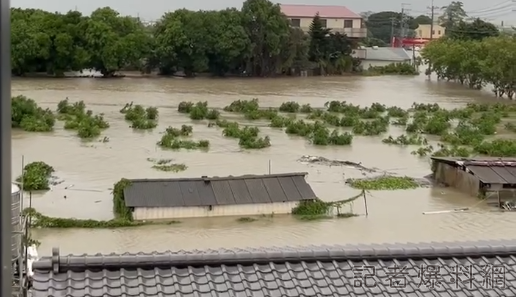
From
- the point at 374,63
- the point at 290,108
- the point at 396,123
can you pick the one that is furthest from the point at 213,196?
the point at 374,63

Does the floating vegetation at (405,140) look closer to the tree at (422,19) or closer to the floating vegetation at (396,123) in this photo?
the floating vegetation at (396,123)

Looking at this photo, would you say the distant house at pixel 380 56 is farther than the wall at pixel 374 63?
Yes

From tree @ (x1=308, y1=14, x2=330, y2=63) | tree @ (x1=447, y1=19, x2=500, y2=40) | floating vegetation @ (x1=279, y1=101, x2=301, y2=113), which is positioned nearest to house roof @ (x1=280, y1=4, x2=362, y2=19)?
tree @ (x1=308, y1=14, x2=330, y2=63)

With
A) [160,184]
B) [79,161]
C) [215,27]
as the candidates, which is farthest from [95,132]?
[215,27]

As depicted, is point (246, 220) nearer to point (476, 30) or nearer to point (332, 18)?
point (332, 18)

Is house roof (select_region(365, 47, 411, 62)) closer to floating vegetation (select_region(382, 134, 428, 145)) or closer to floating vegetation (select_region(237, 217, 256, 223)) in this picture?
floating vegetation (select_region(382, 134, 428, 145))

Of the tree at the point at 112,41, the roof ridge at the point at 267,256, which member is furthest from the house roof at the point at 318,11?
the roof ridge at the point at 267,256

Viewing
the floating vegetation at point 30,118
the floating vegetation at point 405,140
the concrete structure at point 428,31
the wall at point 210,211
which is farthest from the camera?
the concrete structure at point 428,31
